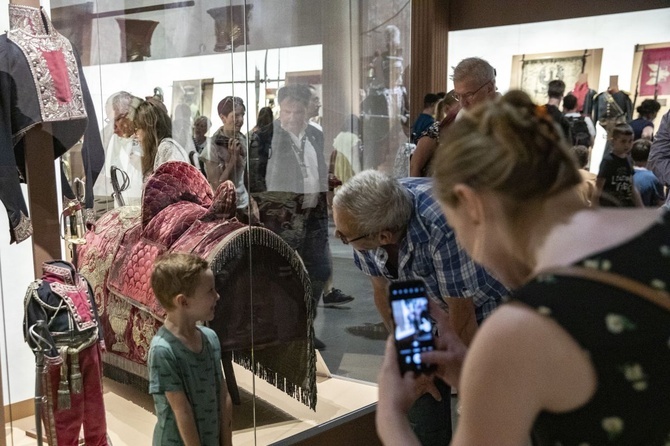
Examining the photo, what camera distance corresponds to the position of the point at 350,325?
9.41 ft

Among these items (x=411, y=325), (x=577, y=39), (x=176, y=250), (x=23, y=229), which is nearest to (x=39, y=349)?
(x=23, y=229)

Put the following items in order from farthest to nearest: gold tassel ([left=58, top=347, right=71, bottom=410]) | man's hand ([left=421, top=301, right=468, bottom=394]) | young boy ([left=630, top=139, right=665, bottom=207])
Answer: young boy ([left=630, top=139, right=665, bottom=207]) < gold tassel ([left=58, top=347, right=71, bottom=410]) < man's hand ([left=421, top=301, right=468, bottom=394])

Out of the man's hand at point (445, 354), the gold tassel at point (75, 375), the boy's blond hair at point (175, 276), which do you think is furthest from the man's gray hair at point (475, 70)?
the gold tassel at point (75, 375)

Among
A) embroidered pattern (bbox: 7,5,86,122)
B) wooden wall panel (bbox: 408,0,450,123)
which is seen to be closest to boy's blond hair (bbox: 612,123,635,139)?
wooden wall panel (bbox: 408,0,450,123)

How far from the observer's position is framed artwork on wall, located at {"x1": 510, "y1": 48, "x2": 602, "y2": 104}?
5.11m

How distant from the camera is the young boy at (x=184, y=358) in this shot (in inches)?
80.2

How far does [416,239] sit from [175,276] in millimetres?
720

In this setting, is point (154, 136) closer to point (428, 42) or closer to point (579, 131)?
point (428, 42)

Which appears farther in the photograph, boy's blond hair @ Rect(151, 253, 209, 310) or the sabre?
boy's blond hair @ Rect(151, 253, 209, 310)

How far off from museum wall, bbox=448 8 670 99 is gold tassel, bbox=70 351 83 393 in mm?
3771

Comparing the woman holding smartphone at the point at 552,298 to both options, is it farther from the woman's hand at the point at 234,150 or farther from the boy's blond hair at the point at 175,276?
the woman's hand at the point at 234,150

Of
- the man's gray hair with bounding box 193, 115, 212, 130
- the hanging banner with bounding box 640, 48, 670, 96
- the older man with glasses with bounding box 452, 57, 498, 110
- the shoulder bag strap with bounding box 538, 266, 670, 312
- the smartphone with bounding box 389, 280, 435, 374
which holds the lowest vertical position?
the smartphone with bounding box 389, 280, 435, 374

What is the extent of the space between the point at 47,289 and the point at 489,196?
1.51 meters

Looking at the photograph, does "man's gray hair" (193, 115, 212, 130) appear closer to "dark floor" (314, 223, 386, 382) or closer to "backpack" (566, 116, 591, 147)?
"dark floor" (314, 223, 386, 382)
